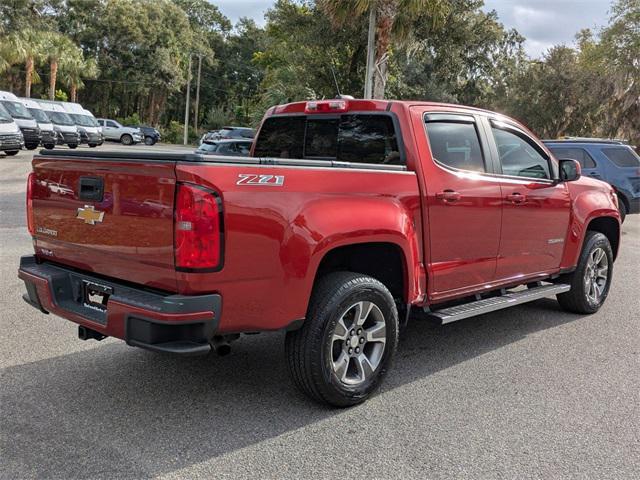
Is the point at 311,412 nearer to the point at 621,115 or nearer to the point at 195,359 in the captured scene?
the point at 195,359

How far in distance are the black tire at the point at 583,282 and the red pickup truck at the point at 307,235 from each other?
0.89m

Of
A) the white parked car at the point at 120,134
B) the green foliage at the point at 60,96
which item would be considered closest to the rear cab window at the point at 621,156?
the white parked car at the point at 120,134

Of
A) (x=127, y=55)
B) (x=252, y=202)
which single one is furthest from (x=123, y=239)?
(x=127, y=55)

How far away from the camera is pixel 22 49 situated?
4088cm

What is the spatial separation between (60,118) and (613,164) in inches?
1032

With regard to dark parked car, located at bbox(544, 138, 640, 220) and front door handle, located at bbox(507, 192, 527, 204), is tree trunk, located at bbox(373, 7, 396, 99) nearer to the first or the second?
dark parked car, located at bbox(544, 138, 640, 220)

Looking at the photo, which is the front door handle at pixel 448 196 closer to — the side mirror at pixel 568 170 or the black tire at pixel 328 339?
the black tire at pixel 328 339

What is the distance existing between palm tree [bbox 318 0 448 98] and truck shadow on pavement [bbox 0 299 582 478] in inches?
→ 536

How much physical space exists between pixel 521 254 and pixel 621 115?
31553 mm

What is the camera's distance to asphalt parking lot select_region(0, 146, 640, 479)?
10.1 feet

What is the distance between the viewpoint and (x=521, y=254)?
5160 mm

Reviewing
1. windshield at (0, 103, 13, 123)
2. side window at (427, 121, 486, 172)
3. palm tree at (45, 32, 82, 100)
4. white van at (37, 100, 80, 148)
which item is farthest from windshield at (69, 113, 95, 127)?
side window at (427, 121, 486, 172)

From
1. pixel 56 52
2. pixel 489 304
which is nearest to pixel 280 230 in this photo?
pixel 489 304

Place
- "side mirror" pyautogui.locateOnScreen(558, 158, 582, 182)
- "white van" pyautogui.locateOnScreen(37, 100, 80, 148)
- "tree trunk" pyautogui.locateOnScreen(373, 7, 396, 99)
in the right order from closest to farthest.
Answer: "side mirror" pyautogui.locateOnScreen(558, 158, 582, 182) < "tree trunk" pyautogui.locateOnScreen(373, 7, 396, 99) < "white van" pyautogui.locateOnScreen(37, 100, 80, 148)
